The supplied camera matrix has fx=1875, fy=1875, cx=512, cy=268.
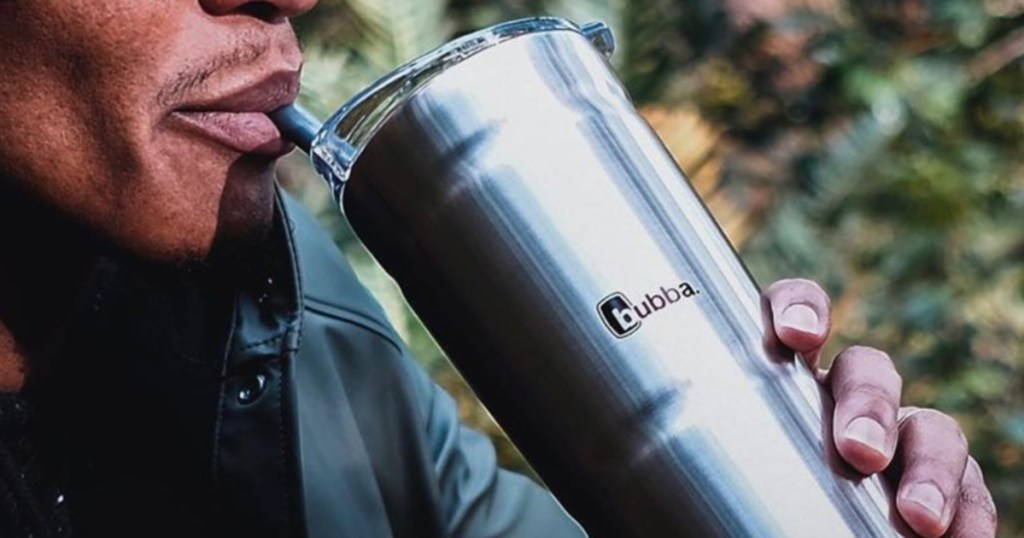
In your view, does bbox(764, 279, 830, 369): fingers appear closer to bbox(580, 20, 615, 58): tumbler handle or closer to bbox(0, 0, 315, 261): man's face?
bbox(580, 20, 615, 58): tumbler handle

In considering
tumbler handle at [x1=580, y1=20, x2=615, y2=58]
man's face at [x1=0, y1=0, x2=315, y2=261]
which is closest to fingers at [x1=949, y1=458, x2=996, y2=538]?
tumbler handle at [x1=580, y1=20, x2=615, y2=58]

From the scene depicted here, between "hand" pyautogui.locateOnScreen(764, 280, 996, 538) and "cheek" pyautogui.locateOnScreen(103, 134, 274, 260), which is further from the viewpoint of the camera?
"cheek" pyautogui.locateOnScreen(103, 134, 274, 260)

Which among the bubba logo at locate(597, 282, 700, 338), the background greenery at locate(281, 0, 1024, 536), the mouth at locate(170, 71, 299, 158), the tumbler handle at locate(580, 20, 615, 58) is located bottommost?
the background greenery at locate(281, 0, 1024, 536)

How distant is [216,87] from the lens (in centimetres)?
116

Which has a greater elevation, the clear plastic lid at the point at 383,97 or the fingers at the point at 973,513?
the clear plastic lid at the point at 383,97

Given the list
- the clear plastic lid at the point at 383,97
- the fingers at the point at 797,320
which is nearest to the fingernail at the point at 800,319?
the fingers at the point at 797,320

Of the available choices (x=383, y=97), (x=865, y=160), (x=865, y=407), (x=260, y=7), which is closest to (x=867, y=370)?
(x=865, y=407)

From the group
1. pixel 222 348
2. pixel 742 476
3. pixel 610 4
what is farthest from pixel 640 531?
pixel 610 4

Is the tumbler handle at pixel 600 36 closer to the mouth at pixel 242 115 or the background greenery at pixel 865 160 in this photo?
the mouth at pixel 242 115

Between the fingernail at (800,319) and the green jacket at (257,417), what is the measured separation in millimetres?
426

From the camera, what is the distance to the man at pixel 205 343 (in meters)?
1.17

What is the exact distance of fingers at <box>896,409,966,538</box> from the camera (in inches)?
41.7

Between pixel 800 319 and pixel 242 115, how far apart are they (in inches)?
14.6

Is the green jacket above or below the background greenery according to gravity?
above
